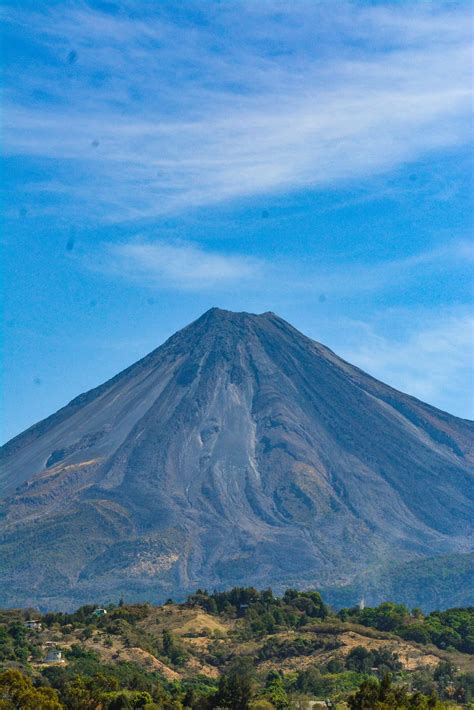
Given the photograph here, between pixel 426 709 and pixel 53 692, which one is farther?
pixel 53 692

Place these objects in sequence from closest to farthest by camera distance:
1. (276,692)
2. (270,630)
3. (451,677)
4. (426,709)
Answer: (426,709) → (276,692) → (451,677) → (270,630)

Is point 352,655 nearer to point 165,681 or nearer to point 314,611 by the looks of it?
point 165,681

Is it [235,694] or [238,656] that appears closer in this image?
[235,694]

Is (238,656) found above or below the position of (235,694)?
above

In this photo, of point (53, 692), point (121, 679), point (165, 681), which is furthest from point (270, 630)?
point (53, 692)

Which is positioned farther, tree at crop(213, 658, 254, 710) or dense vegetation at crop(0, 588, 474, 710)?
tree at crop(213, 658, 254, 710)

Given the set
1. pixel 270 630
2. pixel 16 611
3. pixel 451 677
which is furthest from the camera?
pixel 16 611

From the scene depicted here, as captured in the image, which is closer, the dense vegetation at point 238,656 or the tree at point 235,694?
the dense vegetation at point 238,656

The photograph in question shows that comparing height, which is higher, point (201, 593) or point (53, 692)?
point (201, 593)
